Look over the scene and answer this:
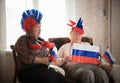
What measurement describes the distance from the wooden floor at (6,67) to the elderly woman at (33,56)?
38.2 inches

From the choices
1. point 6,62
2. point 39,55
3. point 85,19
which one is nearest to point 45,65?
point 39,55

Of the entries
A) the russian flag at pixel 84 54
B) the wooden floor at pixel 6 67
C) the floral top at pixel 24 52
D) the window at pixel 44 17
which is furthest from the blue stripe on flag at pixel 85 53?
the wooden floor at pixel 6 67

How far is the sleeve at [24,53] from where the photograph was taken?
84.5 inches

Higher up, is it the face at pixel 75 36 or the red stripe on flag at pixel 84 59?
the face at pixel 75 36

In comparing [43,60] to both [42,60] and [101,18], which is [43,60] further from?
[101,18]

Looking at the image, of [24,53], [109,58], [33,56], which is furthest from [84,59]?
[24,53]

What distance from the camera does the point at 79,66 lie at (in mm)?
2504

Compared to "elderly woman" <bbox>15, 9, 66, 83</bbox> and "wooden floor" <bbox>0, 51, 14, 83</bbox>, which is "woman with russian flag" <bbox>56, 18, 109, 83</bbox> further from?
"wooden floor" <bbox>0, 51, 14, 83</bbox>

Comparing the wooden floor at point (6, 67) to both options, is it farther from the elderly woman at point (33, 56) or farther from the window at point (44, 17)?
the elderly woman at point (33, 56)

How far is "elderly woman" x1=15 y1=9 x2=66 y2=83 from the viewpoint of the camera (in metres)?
2.08

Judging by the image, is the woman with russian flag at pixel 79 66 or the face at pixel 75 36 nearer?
the woman with russian flag at pixel 79 66

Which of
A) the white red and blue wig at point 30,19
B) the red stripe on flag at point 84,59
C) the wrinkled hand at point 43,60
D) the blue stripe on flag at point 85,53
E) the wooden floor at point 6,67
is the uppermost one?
the white red and blue wig at point 30,19

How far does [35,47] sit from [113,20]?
169 centimetres

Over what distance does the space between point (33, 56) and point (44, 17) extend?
1.27 metres
